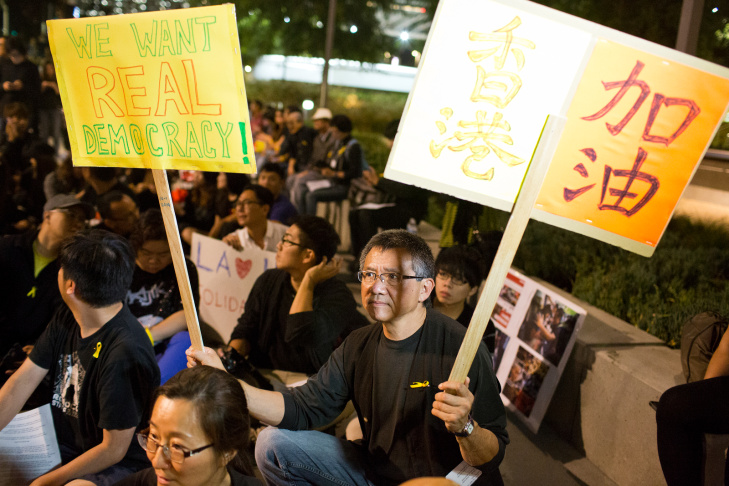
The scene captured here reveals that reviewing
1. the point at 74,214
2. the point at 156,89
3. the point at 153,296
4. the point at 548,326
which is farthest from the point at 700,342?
the point at 74,214

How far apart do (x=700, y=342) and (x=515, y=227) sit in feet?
5.38

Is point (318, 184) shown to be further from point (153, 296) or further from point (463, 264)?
point (463, 264)

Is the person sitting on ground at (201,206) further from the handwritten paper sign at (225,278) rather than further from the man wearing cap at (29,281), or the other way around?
the man wearing cap at (29,281)

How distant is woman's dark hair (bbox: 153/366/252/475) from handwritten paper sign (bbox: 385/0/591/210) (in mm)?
983

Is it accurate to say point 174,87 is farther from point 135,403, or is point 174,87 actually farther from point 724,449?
point 724,449

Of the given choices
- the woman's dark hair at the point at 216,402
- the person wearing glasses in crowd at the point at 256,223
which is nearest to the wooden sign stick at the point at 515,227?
the woman's dark hair at the point at 216,402

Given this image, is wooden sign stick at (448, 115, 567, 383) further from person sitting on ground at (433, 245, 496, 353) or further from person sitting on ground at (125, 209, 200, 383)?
person sitting on ground at (125, 209, 200, 383)

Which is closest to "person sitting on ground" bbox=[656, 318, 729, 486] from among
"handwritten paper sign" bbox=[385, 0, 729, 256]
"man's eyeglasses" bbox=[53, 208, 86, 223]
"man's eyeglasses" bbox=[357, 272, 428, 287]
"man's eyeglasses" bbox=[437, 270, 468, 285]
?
"handwritten paper sign" bbox=[385, 0, 729, 256]

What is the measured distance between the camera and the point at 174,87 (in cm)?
222

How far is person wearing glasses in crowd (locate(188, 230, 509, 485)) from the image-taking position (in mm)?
2158

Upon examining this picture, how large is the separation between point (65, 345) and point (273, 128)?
10.0 metres

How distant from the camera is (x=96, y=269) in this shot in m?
2.41

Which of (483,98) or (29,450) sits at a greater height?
(483,98)

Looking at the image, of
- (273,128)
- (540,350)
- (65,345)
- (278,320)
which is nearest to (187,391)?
(65,345)
